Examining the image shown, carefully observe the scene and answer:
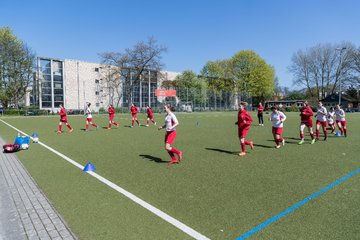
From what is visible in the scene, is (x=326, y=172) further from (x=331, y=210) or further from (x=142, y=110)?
(x=142, y=110)

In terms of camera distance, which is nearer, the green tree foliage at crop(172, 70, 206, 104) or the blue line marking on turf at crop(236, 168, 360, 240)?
the blue line marking on turf at crop(236, 168, 360, 240)

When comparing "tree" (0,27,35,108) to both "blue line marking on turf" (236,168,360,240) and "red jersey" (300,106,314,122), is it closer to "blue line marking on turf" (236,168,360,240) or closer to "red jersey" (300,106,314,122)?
"red jersey" (300,106,314,122)

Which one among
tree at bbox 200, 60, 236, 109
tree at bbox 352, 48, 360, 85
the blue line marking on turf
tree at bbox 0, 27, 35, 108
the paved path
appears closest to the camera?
the blue line marking on turf

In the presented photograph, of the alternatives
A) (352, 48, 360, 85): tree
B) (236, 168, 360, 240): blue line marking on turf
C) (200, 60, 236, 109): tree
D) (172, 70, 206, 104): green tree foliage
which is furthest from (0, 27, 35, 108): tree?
(352, 48, 360, 85): tree

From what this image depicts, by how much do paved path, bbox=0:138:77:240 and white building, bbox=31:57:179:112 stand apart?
5410 centimetres

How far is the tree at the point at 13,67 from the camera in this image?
48219 millimetres

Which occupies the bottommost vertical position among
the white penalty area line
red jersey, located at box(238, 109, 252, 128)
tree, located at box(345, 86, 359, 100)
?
the white penalty area line

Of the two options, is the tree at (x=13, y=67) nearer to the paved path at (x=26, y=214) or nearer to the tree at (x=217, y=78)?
the tree at (x=217, y=78)

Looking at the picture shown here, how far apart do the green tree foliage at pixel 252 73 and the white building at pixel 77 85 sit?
2106cm

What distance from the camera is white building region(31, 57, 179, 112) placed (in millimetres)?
61275

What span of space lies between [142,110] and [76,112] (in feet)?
52.9

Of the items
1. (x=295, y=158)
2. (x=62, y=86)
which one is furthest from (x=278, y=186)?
(x=62, y=86)

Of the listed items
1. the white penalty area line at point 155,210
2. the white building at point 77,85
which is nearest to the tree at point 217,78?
the white building at point 77,85

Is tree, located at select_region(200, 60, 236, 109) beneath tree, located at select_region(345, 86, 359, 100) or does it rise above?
above
